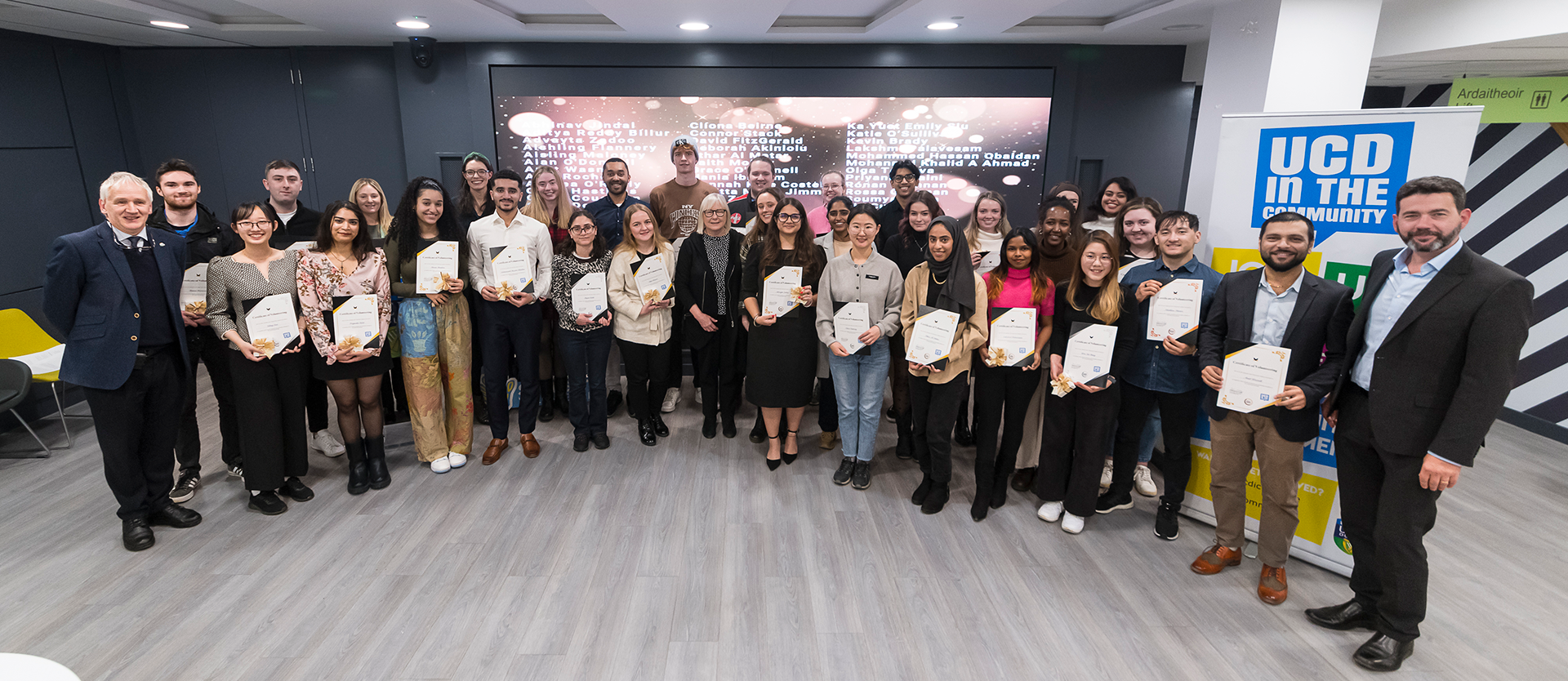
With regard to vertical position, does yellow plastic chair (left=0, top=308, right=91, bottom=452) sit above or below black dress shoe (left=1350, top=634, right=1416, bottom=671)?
above

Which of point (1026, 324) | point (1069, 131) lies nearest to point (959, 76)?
point (1069, 131)

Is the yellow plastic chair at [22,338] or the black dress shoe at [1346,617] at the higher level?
the yellow plastic chair at [22,338]

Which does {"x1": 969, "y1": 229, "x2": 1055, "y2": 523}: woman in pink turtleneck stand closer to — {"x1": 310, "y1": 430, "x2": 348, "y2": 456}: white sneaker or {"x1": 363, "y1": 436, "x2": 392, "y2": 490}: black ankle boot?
{"x1": 363, "y1": 436, "x2": 392, "y2": 490}: black ankle boot

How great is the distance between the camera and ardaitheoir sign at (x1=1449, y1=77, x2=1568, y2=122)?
12.3 ft

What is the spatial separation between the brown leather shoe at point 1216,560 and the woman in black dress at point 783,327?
207cm

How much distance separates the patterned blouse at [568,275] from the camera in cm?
384

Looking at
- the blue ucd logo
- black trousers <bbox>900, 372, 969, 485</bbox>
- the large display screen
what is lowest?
black trousers <bbox>900, 372, 969, 485</bbox>

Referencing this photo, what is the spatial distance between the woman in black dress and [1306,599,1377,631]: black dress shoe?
248 cm

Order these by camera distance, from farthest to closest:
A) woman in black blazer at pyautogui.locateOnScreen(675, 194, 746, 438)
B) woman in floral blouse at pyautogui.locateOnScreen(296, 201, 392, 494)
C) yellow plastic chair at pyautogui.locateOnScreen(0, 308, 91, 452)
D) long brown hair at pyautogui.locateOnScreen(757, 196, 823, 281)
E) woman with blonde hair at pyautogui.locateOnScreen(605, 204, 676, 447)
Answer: yellow plastic chair at pyautogui.locateOnScreen(0, 308, 91, 452)
woman in black blazer at pyautogui.locateOnScreen(675, 194, 746, 438)
woman with blonde hair at pyautogui.locateOnScreen(605, 204, 676, 447)
long brown hair at pyautogui.locateOnScreen(757, 196, 823, 281)
woman in floral blouse at pyautogui.locateOnScreen(296, 201, 392, 494)

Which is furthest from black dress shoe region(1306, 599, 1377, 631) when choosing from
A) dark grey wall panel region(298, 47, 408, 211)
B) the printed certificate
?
dark grey wall panel region(298, 47, 408, 211)

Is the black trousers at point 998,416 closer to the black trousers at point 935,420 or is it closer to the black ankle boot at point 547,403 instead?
the black trousers at point 935,420

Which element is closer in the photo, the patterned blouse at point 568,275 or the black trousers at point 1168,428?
the black trousers at point 1168,428

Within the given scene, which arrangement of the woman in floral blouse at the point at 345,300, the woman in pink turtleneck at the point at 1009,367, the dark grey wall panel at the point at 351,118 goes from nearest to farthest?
the woman in pink turtleneck at the point at 1009,367
the woman in floral blouse at the point at 345,300
the dark grey wall panel at the point at 351,118

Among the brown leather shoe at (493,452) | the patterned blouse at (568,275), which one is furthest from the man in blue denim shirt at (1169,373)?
the brown leather shoe at (493,452)
